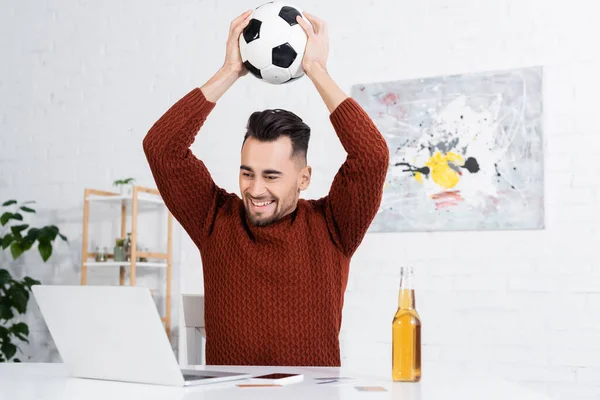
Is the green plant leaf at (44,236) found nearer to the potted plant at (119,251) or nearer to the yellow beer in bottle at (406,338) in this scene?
the potted plant at (119,251)

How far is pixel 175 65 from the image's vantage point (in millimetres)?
4188

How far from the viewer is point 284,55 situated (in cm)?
200

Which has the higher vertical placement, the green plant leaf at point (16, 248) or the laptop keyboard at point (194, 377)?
the green plant leaf at point (16, 248)

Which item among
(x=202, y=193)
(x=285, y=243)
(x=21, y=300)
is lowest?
(x=21, y=300)

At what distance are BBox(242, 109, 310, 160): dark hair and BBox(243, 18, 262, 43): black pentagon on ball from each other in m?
0.19

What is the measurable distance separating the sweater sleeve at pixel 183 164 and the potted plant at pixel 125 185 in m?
1.93

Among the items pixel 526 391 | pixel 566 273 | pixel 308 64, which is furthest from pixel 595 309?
pixel 526 391

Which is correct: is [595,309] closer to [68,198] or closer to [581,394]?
[581,394]

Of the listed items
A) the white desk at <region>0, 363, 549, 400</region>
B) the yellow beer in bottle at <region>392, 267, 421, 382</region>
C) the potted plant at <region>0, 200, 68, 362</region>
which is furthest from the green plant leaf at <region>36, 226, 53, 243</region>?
the yellow beer in bottle at <region>392, 267, 421, 382</region>

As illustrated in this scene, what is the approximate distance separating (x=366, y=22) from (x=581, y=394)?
6.25 feet

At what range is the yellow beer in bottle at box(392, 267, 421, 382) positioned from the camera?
1389mm

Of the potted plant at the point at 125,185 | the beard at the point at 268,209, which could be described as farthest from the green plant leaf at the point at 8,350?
the beard at the point at 268,209

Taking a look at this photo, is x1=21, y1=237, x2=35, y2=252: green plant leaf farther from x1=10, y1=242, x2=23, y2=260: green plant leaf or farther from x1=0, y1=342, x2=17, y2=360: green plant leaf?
x1=0, y1=342, x2=17, y2=360: green plant leaf

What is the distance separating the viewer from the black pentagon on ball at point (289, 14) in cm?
201
